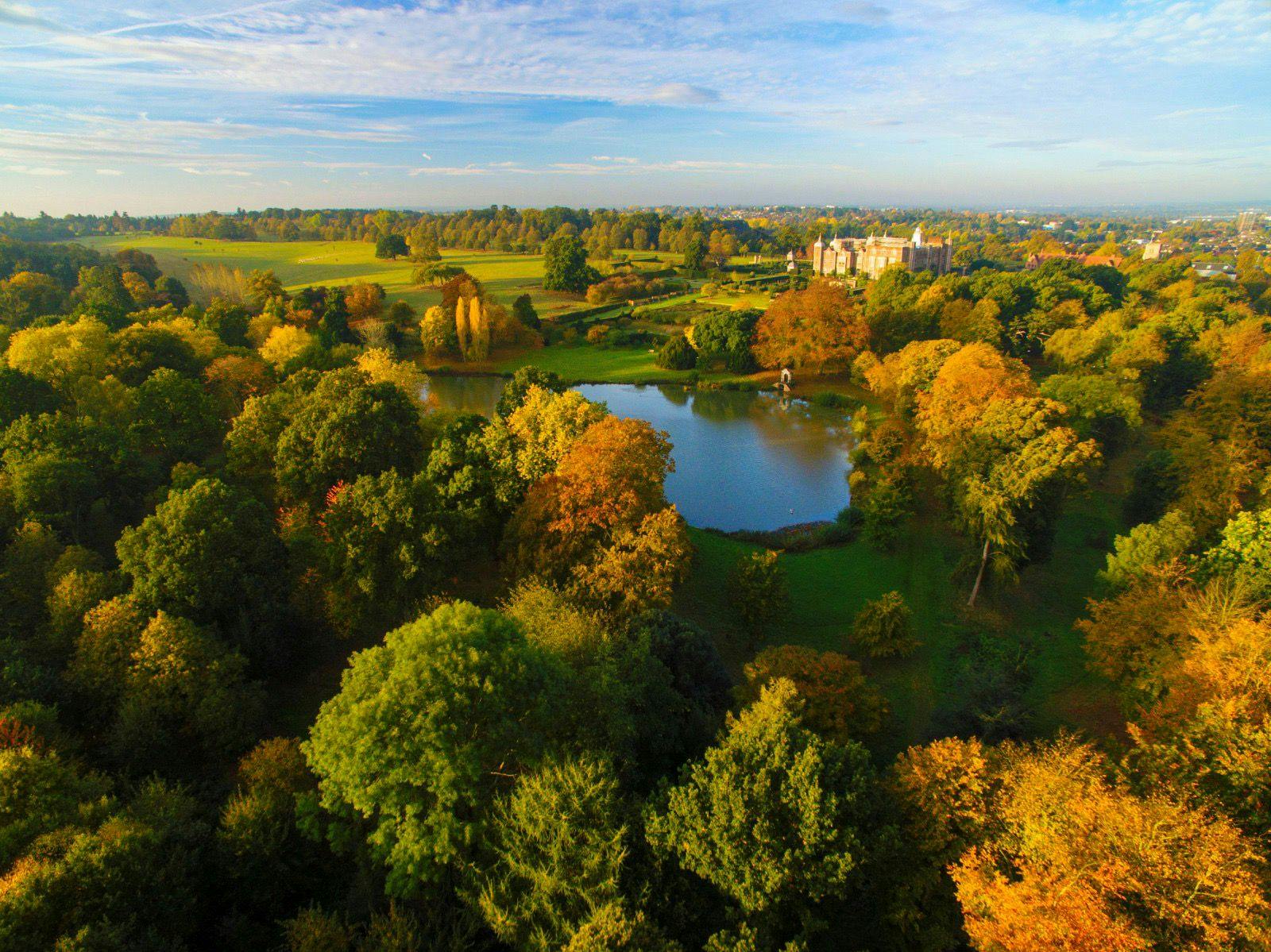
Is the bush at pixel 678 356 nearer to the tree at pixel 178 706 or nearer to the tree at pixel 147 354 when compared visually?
the tree at pixel 147 354

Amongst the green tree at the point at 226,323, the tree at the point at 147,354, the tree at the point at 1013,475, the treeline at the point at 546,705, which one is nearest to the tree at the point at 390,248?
the green tree at the point at 226,323

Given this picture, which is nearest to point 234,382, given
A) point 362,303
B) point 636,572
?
point 362,303

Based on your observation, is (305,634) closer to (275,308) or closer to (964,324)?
(275,308)

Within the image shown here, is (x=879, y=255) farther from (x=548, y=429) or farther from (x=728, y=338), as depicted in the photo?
(x=548, y=429)

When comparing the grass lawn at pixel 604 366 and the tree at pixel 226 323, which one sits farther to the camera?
Answer: the grass lawn at pixel 604 366

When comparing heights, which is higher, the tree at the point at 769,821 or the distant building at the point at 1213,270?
the distant building at the point at 1213,270

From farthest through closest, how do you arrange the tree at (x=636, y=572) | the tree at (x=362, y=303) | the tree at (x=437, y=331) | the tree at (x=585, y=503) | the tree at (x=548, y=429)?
the tree at (x=362, y=303) < the tree at (x=437, y=331) < the tree at (x=548, y=429) < the tree at (x=585, y=503) < the tree at (x=636, y=572)

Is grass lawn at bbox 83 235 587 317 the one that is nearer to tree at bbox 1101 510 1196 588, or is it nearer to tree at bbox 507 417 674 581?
tree at bbox 507 417 674 581
